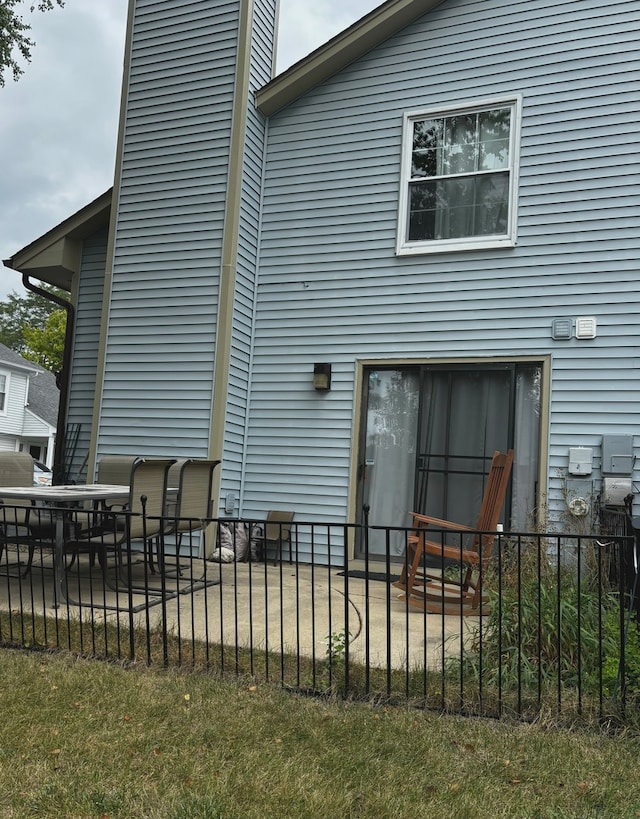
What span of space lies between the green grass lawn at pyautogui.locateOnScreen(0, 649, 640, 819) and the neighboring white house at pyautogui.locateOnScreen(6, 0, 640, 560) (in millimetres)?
3593

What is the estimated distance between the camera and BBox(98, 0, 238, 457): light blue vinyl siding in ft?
22.8

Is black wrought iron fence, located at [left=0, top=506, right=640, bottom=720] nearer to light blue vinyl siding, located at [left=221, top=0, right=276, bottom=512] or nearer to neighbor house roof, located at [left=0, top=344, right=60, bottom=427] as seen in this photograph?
light blue vinyl siding, located at [left=221, top=0, right=276, bottom=512]

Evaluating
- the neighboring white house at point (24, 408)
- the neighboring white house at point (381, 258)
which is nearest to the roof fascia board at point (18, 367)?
the neighboring white house at point (24, 408)

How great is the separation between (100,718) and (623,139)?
5.98 meters

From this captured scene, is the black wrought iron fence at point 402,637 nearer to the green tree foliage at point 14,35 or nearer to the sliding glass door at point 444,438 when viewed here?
the sliding glass door at point 444,438

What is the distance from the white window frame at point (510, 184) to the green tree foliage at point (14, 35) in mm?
7129

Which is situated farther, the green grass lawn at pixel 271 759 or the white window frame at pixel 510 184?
the white window frame at pixel 510 184

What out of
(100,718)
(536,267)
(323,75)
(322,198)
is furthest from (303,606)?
(323,75)

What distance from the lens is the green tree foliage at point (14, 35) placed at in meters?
10.3

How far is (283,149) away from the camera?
287 inches

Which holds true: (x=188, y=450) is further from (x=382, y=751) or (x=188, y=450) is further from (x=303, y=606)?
(x=382, y=751)

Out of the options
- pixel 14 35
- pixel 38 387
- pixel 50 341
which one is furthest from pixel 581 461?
pixel 50 341

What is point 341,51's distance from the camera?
22.5ft

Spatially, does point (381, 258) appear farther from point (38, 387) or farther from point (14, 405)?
point (38, 387)
